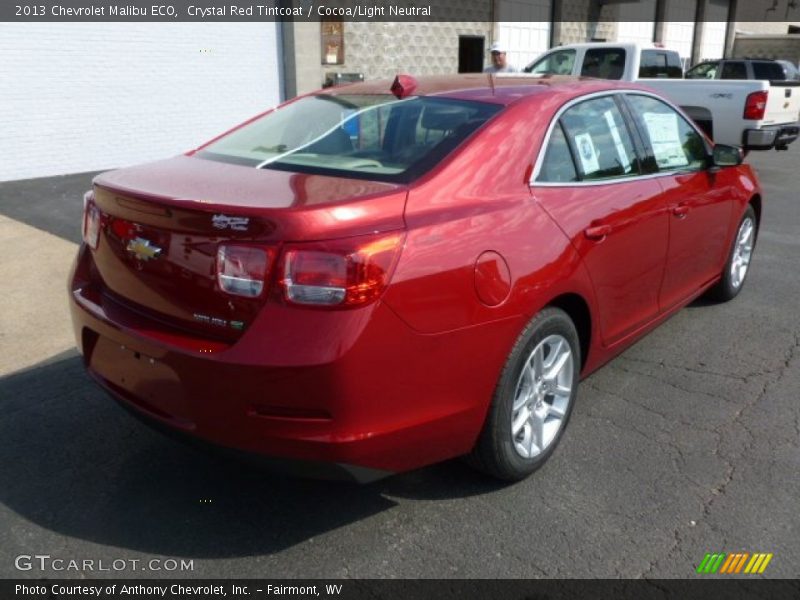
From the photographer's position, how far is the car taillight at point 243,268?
7.54 feet

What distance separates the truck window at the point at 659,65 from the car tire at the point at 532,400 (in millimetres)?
11080

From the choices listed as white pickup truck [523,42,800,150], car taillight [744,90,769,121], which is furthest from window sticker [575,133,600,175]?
car taillight [744,90,769,121]

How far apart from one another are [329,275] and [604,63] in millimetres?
11251

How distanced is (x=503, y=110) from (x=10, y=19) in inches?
339

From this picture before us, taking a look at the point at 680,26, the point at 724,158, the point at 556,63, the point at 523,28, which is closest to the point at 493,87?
the point at 724,158

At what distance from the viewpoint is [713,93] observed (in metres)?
10.8

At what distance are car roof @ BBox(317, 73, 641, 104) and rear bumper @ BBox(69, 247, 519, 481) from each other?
116 centimetres

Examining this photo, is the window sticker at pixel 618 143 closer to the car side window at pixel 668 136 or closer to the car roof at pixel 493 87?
the car roof at pixel 493 87

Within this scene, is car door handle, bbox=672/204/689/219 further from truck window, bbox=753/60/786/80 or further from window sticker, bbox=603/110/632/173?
truck window, bbox=753/60/786/80

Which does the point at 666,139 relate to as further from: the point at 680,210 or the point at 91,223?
the point at 91,223

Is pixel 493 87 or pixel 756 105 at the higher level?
pixel 493 87

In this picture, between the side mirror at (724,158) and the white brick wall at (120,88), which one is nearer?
the side mirror at (724,158)

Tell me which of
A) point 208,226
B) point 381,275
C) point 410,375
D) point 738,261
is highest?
point 208,226
